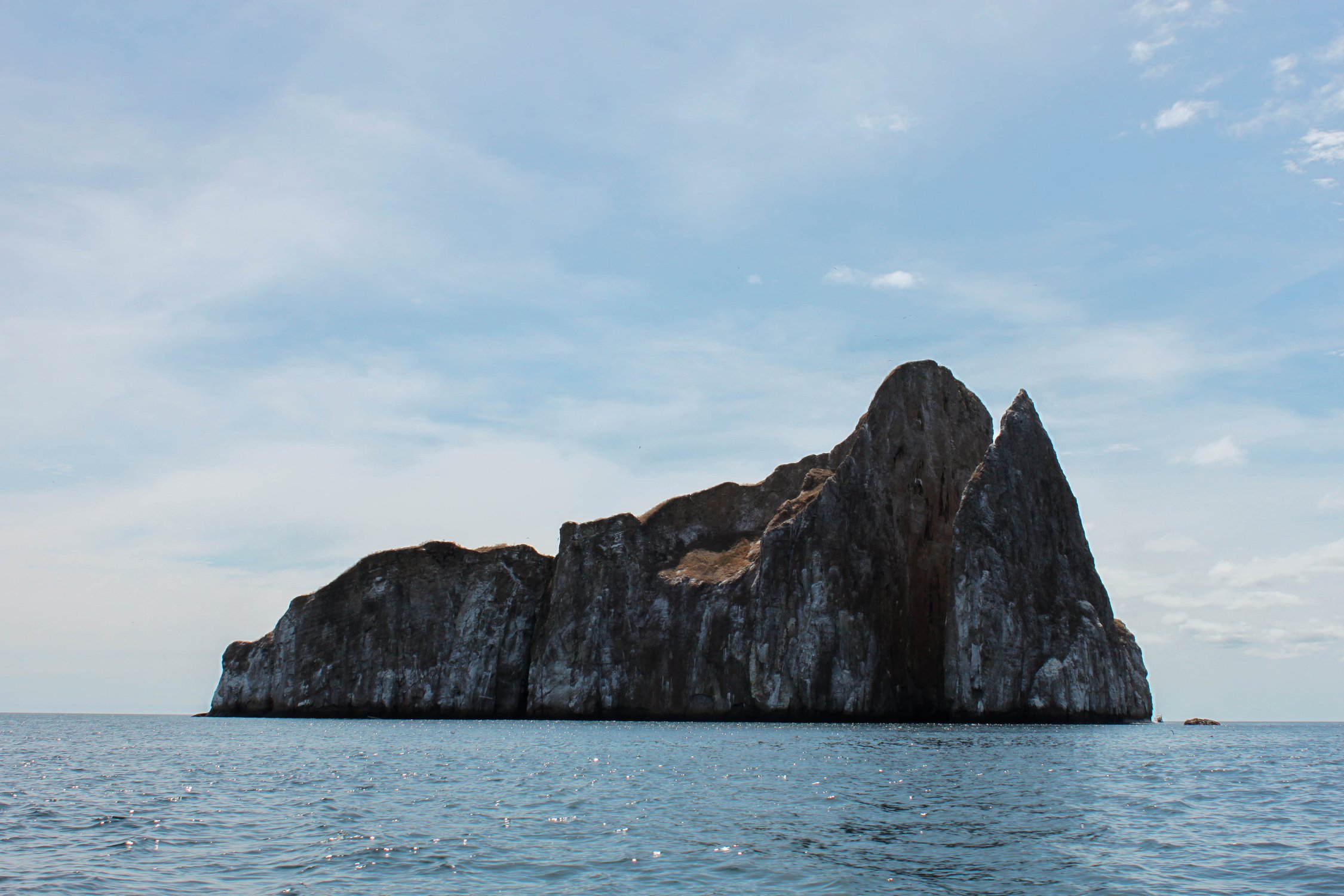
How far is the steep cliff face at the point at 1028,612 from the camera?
90500mm

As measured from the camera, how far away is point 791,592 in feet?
338

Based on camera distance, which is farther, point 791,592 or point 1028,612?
point 791,592

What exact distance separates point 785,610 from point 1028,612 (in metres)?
23.1

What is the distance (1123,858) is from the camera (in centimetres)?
A: 2242

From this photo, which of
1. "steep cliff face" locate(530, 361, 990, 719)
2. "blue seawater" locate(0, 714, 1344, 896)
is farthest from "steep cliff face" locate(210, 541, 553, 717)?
"blue seawater" locate(0, 714, 1344, 896)

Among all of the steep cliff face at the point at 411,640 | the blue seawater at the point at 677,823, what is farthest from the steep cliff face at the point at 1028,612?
the steep cliff face at the point at 411,640

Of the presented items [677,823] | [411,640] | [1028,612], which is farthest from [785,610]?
[677,823]

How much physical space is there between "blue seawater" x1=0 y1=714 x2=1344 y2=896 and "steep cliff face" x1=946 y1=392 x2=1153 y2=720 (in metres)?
34.8

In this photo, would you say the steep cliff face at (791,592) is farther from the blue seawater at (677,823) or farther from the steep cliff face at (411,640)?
the blue seawater at (677,823)

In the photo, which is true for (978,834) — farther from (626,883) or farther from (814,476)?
(814,476)

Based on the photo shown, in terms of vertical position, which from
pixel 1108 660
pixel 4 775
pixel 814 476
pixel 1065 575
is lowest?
pixel 4 775

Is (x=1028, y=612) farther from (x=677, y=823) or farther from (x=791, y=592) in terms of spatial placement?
(x=677, y=823)

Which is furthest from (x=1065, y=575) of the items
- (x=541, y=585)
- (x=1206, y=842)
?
(x=1206, y=842)

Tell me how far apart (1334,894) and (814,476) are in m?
96.1
